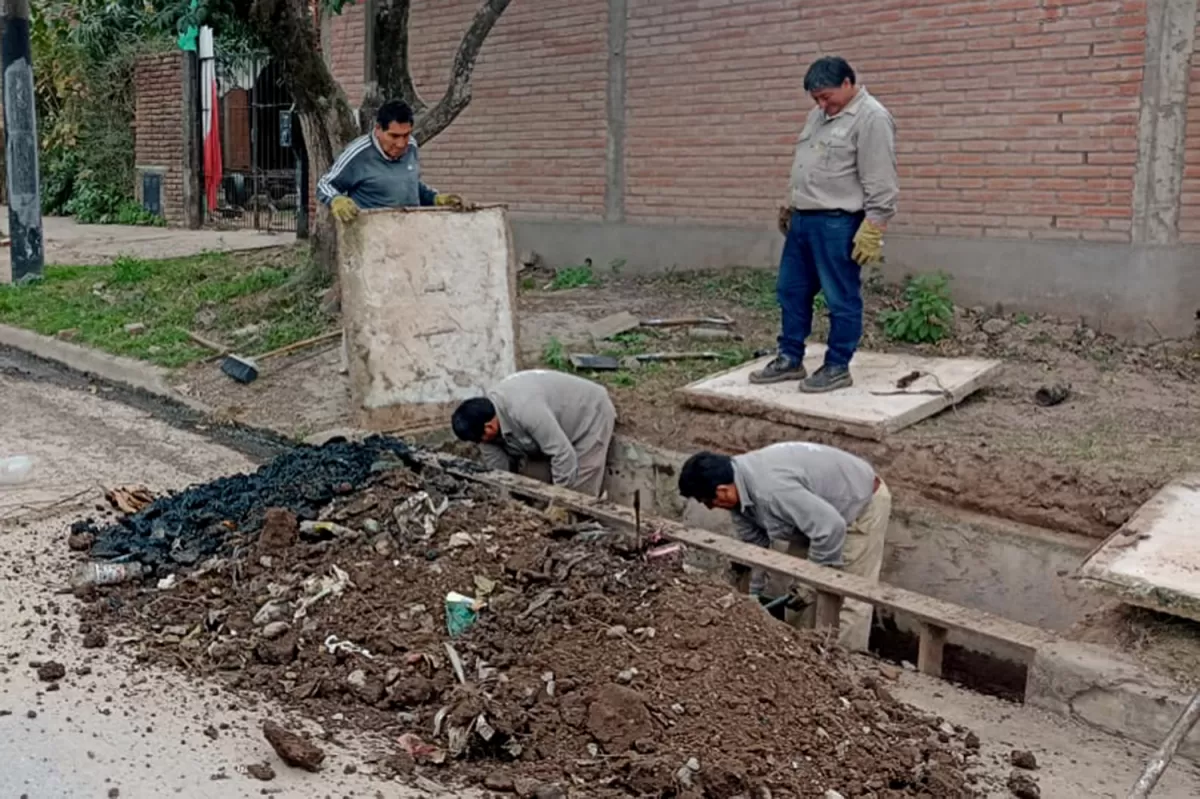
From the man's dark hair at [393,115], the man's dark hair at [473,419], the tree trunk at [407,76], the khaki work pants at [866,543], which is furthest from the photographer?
the tree trunk at [407,76]

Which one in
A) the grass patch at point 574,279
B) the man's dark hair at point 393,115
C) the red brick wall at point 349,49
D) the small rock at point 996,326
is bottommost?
the small rock at point 996,326

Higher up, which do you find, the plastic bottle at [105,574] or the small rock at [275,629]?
the plastic bottle at [105,574]

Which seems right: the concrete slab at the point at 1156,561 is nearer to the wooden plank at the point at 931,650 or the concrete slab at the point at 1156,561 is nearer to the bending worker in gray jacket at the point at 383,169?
the wooden plank at the point at 931,650

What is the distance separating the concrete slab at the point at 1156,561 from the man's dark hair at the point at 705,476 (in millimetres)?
1512

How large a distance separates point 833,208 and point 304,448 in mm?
3115

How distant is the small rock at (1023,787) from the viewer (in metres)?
3.47

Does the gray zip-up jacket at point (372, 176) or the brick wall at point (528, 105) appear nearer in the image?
the gray zip-up jacket at point (372, 176)

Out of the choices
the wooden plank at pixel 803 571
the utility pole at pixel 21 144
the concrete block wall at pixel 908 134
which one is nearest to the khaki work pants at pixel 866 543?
the wooden plank at pixel 803 571

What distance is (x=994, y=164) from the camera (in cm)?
853

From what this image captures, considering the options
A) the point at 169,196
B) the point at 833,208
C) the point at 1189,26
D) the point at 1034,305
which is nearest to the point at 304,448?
the point at 833,208

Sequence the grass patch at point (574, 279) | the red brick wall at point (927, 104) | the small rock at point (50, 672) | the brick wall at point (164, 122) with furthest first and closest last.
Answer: the brick wall at point (164, 122)
the grass patch at point (574, 279)
the red brick wall at point (927, 104)
the small rock at point (50, 672)

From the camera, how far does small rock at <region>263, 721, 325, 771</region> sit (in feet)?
11.4

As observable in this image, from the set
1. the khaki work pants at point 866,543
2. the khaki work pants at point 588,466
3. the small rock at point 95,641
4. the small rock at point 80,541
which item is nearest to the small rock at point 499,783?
the small rock at point 95,641

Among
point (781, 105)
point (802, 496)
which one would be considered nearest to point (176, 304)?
point (781, 105)
